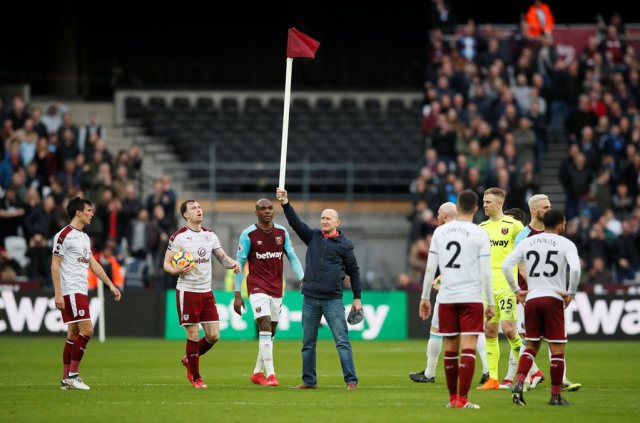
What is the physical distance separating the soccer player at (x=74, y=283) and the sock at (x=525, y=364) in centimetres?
529

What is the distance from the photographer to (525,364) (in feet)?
48.5

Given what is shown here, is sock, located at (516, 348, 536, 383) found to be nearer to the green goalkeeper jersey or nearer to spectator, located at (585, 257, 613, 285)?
the green goalkeeper jersey

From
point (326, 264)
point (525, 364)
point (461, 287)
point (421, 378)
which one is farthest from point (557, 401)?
point (421, 378)

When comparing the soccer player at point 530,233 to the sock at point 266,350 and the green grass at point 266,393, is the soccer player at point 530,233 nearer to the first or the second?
the green grass at point 266,393

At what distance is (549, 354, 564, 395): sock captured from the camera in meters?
14.8

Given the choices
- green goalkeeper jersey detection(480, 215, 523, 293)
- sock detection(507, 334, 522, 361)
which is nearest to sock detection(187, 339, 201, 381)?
green goalkeeper jersey detection(480, 215, 523, 293)

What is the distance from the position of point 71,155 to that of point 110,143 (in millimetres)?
4817

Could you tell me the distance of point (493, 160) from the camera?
109ft

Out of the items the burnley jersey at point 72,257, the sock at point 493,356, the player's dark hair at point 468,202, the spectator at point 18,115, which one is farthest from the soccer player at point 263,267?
the spectator at point 18,115

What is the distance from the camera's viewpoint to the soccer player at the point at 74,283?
1695cm

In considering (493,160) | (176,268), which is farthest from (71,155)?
(176,268)

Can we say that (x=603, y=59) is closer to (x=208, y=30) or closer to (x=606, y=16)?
(x=606, y=16)

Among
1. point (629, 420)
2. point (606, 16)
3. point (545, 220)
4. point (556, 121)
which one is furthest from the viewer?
point (606, 16)

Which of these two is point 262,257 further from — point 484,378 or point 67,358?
point 484,378
